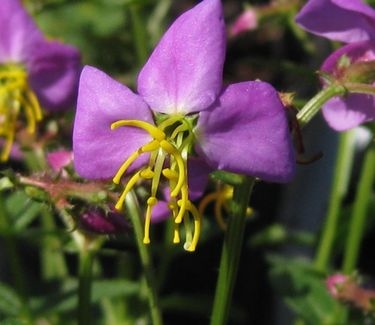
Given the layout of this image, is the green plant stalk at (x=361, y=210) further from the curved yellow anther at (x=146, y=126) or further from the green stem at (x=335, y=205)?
the curved yellow anther at (x=146, y=126)

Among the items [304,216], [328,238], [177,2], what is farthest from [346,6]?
[177,2]

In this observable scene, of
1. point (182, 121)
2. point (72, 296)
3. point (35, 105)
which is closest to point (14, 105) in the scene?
point (35, 105)

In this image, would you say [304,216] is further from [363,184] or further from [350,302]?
[350,302]

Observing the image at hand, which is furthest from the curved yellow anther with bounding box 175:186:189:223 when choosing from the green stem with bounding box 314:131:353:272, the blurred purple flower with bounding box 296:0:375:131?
the green stem with bounding box 314:131:353:272

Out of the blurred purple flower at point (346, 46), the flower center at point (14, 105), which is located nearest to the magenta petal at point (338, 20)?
the blurred purple flower at point (346, 46)

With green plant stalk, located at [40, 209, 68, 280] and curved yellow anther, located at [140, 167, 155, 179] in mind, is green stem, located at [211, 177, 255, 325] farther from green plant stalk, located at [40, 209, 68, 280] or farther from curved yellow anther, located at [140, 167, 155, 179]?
green plant stalk, located at [40, 209, 68, 280]

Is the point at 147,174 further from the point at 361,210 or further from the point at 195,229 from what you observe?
the point at 361,210
